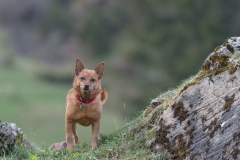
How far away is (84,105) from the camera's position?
10.7 m

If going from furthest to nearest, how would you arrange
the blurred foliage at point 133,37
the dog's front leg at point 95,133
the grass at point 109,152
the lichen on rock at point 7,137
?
the blurred foliage at point 133,37, the dog's front leg at point 95,133, the lichen on rock at point 7,137, the grass at point 109,152

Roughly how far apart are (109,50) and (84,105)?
127ft

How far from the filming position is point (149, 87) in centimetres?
4134

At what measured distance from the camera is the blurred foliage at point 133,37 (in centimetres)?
3978

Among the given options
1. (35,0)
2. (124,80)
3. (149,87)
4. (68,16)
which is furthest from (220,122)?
(35,0)

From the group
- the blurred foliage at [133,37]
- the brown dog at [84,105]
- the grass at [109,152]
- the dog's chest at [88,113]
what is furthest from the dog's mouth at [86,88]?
the blurred foliage at [133,37]

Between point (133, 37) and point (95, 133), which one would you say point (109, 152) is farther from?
point (133, 37)

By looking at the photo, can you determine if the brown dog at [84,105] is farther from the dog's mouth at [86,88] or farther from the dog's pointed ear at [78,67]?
the dog's pointed ear at [78,67]

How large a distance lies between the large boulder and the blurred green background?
62.2 ft

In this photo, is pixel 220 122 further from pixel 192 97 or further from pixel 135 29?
pixel 135 29

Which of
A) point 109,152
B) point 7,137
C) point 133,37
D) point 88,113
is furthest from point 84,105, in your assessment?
point 133,37

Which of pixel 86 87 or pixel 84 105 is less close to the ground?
pixel 86 87

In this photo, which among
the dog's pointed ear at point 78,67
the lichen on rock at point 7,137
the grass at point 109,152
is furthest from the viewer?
the dog's pointed ear at point 78,67

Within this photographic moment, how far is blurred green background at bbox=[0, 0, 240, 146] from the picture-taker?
36.2 meters
